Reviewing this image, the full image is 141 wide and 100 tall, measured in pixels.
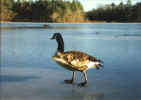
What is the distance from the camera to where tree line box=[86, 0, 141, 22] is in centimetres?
9981

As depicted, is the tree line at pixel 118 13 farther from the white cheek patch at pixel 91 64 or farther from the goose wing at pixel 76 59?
the goose wing at pixel 76 59

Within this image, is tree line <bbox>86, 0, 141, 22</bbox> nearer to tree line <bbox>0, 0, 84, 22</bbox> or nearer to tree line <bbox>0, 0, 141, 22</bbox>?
tree line <bbox>0, 0, 141, 22</bbox>

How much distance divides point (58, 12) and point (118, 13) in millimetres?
27285

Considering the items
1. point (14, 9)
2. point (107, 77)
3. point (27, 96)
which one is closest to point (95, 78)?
point (107, 77)

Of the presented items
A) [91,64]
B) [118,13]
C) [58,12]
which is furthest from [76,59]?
[118,13]

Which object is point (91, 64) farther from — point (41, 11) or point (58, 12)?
point (41, 11)

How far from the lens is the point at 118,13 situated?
4146 inches

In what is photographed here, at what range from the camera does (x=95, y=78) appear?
19.2 feet

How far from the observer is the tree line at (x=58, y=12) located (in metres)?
101

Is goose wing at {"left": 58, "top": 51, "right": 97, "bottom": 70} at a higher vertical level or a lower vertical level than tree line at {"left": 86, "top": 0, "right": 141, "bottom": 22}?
lower

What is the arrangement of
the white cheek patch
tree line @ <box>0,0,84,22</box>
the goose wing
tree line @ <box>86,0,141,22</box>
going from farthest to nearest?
tree line @ <box>0,0,84,22</box> < tree line @ <box>86,0,141,22</box> < the white cheek patch < the goose wing

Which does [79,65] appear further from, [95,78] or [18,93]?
[18,93]

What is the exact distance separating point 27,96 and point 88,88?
4.41ft

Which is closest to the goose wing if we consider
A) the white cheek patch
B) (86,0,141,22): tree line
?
the white cheek patch
